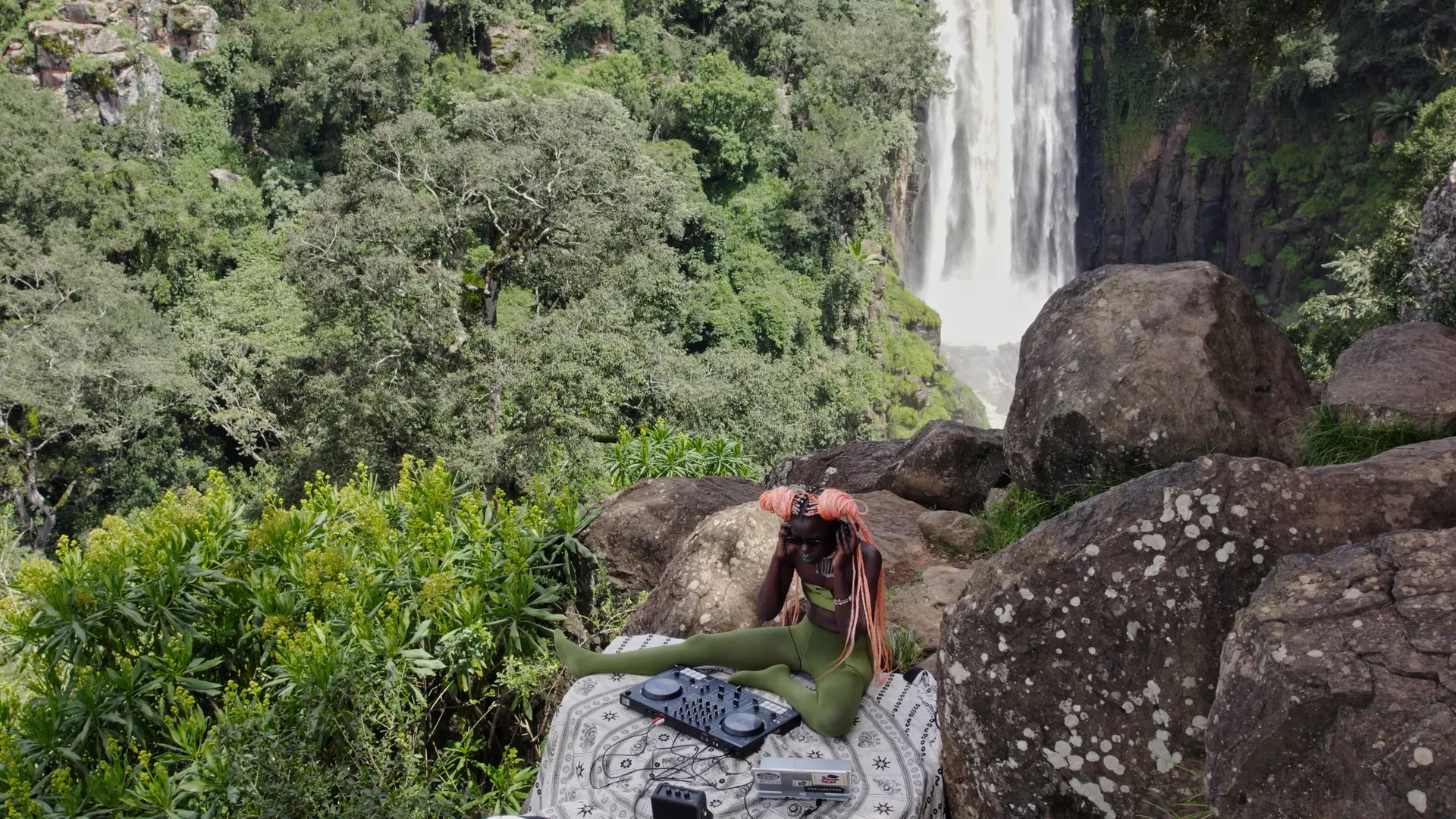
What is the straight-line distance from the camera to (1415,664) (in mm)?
2309

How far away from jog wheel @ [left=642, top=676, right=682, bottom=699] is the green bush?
44.2 inches

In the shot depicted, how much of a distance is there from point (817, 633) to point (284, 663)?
253 centimetres

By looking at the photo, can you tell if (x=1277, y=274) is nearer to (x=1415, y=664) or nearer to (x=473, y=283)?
(x=473, y=283)

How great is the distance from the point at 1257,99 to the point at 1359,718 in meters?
35.7

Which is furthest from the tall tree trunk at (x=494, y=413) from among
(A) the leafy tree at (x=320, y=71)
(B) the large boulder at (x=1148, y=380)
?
(A) the leafy tree at (x=320, y=71)

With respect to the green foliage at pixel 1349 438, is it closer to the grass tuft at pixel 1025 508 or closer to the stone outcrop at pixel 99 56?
the grass tuft at pixel 1025 508

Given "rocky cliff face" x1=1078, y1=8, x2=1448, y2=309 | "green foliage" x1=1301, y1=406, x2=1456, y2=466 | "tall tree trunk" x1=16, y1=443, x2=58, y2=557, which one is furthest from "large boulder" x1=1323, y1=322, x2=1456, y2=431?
"tall tree trunk" x1=16, y1=443, x2=58, y2=557

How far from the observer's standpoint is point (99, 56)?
28438 mm

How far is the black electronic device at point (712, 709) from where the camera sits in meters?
3.64

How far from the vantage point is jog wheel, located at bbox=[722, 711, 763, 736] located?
364 centimetres

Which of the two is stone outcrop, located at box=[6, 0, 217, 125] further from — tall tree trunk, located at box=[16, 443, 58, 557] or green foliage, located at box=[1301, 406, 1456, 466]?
green foliage, located at box=[1301, 406, 1456, 466]

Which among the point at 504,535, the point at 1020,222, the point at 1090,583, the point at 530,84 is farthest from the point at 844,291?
the point at 1090,583

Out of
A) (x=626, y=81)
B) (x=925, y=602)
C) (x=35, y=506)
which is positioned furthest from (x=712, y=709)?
(x=626, y=81)

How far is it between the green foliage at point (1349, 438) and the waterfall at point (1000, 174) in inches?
1353
